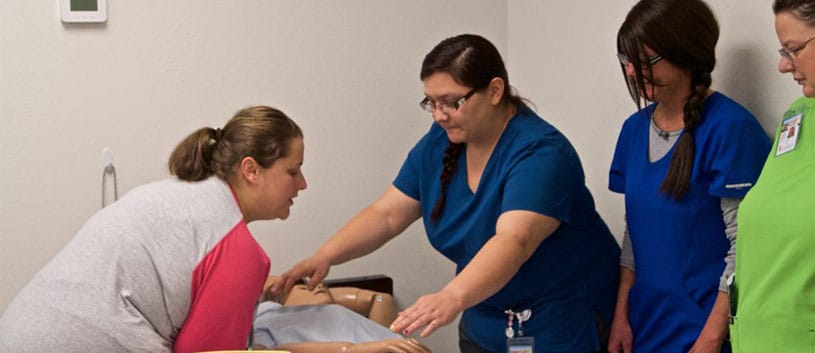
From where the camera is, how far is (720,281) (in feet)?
7.69

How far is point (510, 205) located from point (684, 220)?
41cm

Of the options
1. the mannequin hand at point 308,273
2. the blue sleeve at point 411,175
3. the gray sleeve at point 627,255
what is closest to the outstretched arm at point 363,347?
the mannequin hand at point 308,273

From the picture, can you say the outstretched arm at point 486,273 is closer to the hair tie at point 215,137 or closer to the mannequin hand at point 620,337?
the mannequin hand at point 620,337

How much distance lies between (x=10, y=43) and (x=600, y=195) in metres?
1.97

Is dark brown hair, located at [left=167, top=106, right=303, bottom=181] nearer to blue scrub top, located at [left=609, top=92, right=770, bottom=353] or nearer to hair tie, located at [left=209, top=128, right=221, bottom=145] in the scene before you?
hair tie, located at [left=209, top=128, right=221, bottom=145]

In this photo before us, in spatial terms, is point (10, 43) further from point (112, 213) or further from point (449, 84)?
point (449, 84)

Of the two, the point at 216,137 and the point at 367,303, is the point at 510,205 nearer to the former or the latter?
the point at 216,137

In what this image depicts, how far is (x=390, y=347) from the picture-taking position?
2510mm

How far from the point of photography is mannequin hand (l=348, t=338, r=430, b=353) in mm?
2488

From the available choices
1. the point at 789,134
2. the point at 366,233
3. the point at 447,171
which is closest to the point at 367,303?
the point at 366,233

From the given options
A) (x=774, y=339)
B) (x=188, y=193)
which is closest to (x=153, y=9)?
(x=188, y=193)

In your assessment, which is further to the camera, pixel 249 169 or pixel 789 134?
pixel 249 169

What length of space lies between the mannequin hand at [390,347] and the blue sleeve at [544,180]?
1.32ft

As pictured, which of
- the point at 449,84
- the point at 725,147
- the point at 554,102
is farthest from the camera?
the point at 554,102
